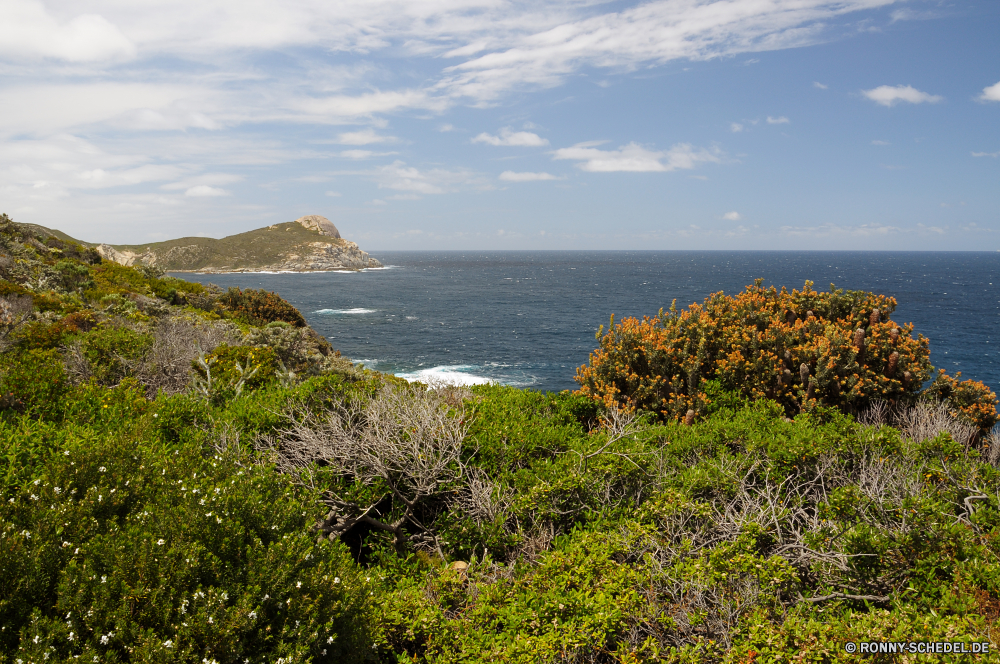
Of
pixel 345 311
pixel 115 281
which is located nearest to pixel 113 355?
pixel 115 281

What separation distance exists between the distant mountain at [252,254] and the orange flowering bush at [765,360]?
162116mm

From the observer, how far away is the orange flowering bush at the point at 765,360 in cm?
1091

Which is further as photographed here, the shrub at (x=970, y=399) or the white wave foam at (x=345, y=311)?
the white wave foam at (x=345, y=311)

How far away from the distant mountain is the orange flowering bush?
162 metres

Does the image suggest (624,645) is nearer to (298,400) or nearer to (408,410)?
(408,410)

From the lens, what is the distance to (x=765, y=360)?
1112 cm

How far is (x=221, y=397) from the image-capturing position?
9.62m

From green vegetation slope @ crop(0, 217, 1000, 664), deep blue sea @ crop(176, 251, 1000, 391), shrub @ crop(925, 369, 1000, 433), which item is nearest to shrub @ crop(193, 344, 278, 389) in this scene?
green vegetation slope @ crop(0, 217, 1000, 664)

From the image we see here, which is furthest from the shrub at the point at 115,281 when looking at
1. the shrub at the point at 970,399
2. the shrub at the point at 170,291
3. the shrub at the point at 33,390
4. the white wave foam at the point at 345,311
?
the white wave foam at the point at 345,311

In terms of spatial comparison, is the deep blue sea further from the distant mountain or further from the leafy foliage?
the distant mountain

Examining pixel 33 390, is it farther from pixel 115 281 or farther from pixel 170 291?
pixel 170 291

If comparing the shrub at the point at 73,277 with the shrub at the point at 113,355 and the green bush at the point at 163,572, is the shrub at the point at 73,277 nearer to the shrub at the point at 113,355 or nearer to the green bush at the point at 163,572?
the shrub at the point at 113,355

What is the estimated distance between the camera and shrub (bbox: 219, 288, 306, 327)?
1283 inches

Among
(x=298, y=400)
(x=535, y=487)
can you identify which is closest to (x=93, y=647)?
(x=535, y=487)
